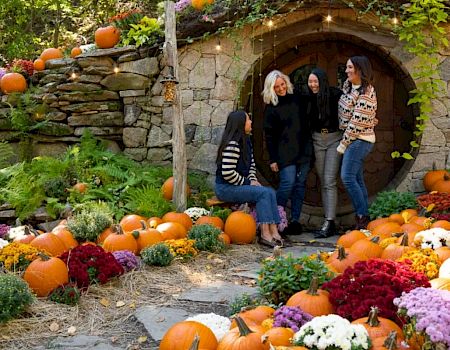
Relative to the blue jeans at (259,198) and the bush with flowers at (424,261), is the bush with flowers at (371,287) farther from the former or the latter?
the blue jeans at (259,198)

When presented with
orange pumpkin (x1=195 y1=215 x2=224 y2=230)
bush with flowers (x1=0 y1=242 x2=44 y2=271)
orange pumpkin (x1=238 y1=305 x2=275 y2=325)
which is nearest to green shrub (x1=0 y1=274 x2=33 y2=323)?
bush with flowers (x1=0 y1=242 x2=44 y2=271)

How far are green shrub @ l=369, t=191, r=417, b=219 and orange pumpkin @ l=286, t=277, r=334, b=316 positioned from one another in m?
3.31

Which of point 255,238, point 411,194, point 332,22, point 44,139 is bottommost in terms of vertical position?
point 255,238

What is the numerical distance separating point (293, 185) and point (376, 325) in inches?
155

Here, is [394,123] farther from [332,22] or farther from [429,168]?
[332,22]

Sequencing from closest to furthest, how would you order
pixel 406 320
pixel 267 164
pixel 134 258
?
pixel 406 320
pixel 134 258
pixel 267 164

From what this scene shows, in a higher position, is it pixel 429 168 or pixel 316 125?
pixel 316 125

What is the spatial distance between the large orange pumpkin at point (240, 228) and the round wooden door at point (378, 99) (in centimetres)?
189

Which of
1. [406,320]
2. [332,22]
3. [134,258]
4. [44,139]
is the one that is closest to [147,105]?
[44,139]

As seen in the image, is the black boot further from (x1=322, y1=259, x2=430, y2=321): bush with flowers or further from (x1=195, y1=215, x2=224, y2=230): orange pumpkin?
(x1=322, y1=259, x2=430, y2=321): bush with flowers

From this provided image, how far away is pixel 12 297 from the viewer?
11.4 ft

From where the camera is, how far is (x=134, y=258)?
15.3 ft

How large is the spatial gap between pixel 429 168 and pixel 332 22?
213cm

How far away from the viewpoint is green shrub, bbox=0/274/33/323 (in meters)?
3.42
